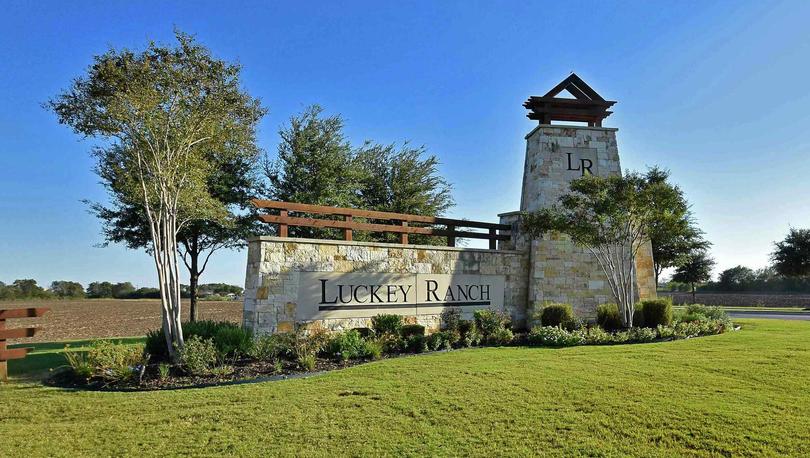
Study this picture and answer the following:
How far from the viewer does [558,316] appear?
41.6ft

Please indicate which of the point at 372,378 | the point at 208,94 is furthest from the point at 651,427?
the point at 208,94

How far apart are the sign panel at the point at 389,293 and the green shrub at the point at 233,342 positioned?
4.99ft

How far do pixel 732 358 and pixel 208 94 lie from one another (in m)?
10.5

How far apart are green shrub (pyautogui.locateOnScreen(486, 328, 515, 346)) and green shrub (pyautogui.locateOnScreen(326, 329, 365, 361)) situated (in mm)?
3376

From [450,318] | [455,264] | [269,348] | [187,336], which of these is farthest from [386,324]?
[187,336]

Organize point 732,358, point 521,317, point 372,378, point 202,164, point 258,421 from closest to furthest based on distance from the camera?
point 258,421 → point 372,378 → point 732,358 → point 202,164 → point 521,317

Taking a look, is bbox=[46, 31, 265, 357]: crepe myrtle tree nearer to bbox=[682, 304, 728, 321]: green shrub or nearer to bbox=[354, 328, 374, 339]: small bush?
bbox=[354, 328, 374, 339]: small bush

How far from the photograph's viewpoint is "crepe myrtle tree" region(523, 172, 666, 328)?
12.2 meters

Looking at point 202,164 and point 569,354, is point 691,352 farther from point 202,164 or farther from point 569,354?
point 202,164

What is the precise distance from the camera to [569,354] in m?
9.30

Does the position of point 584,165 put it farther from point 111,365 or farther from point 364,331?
point 111,365

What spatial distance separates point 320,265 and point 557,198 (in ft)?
25.7

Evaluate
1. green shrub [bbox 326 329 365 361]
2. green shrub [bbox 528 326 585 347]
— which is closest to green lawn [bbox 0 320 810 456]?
green shrub [bbox 326 329 365 361]

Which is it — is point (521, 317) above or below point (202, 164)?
below
